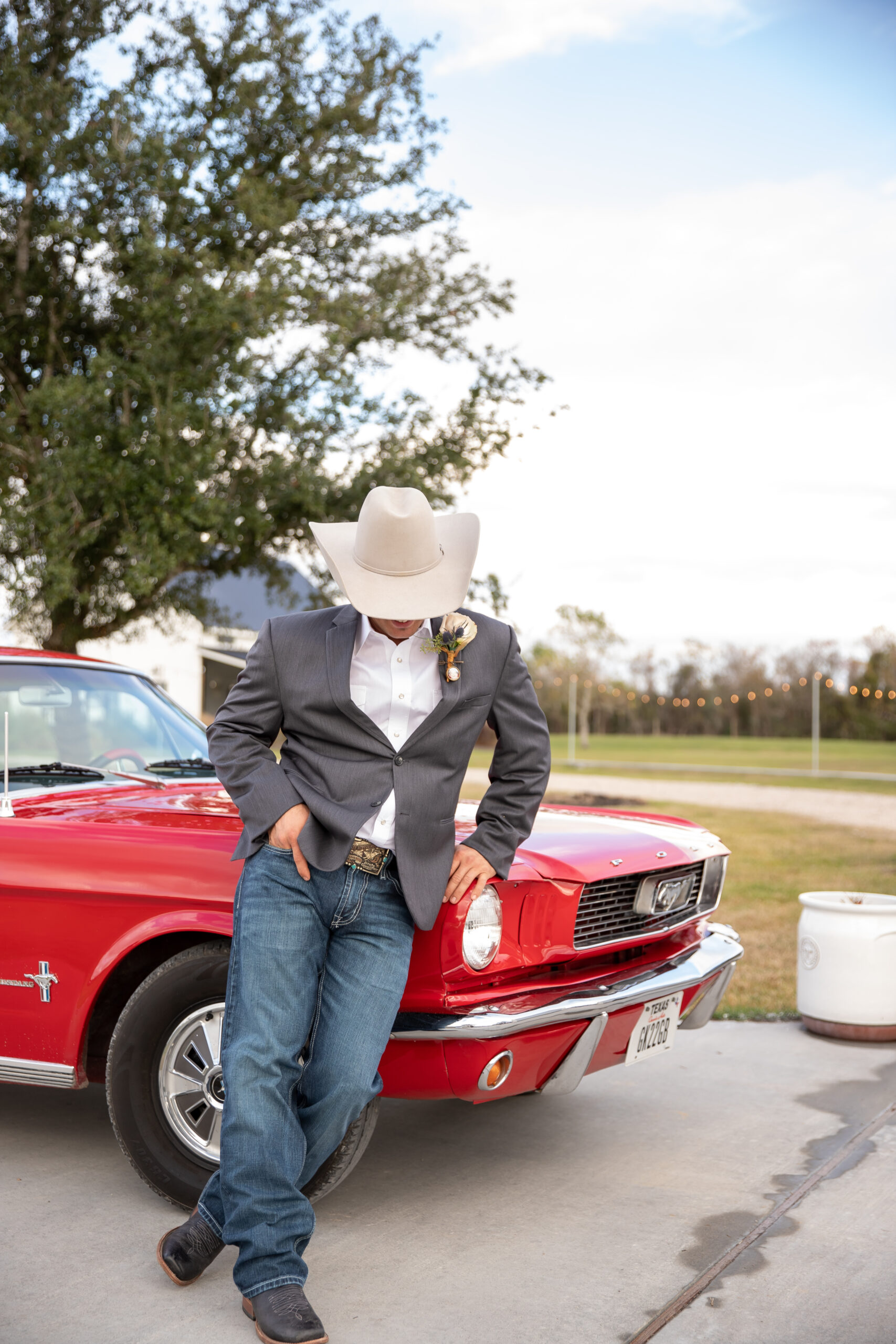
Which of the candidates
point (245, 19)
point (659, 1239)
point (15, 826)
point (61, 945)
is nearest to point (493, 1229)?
point (659, 1239)

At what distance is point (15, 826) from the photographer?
12.8 feet

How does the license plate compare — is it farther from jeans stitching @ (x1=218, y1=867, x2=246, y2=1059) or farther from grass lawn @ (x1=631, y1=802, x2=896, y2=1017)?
grass lawn @ (x1=631, y1=802, x2=896, y2=1017)

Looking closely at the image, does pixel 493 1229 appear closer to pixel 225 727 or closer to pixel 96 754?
pixel 225 727

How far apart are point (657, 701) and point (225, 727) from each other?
64191mm

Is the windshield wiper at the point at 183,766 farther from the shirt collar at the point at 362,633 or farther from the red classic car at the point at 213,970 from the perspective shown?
the shirt collar at the point at 362,633

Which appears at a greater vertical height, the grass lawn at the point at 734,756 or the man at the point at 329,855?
the man at the point at 329,855

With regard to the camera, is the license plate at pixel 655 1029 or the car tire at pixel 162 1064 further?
the license plate at pixel 655 1029

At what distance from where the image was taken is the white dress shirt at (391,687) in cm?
314

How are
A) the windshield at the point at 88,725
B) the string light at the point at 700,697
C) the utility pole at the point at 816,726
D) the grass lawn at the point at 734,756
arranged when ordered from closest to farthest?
the windshield at the point at 88,725, the grass lawn at the point at 734,756, the utility pole at the point at 816,726, the string light at the point at 700,697

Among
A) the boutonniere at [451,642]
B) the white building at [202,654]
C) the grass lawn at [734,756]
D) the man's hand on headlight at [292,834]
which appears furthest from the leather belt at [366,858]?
the grass lawn at [734,756]

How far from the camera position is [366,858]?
312cm

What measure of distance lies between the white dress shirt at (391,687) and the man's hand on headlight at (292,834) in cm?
17

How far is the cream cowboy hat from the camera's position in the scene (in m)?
3.15

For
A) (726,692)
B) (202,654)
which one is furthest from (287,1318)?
(726,692)
